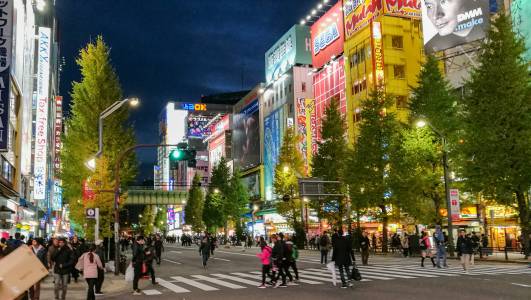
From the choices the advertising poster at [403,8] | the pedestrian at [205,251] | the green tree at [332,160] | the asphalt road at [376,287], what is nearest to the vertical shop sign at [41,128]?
the green tree at [332,160]

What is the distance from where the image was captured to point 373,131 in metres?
35.9

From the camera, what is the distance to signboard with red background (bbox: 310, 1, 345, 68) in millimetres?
60259

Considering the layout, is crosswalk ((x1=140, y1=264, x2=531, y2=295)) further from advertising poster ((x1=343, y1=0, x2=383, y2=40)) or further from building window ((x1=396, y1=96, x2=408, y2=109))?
advertising poster ((x1=343, y1=0, x2=383, y2=40))

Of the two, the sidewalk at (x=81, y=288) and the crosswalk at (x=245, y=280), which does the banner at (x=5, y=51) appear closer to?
the sidewalk at (x=81, y=288)

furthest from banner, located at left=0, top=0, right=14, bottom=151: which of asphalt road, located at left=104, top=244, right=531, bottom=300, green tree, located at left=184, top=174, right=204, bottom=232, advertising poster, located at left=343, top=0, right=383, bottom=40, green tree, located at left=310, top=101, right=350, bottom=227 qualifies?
green tree, located at left=184, top=174, right=204, bottom=232

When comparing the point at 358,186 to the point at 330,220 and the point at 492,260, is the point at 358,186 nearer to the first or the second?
the point at 330,220

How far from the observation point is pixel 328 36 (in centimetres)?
6319

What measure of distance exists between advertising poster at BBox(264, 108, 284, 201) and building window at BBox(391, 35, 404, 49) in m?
26.1

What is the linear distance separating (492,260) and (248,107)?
228 ft

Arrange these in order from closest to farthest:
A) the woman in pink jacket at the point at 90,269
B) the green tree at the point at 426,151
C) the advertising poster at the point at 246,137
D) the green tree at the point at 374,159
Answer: the woman in pink jacket at the point at 90,269 → the green tree at the point at 426,151 → the green tree at the point at 374,159 → the advertising poster at the point at 246,137

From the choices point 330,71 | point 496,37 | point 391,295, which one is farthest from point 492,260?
point 330,71

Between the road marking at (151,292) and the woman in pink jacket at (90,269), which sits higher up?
the woman in pink jacket at (90,269)

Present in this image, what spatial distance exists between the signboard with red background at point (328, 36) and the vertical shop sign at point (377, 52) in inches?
336

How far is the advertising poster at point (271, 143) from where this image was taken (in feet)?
249
